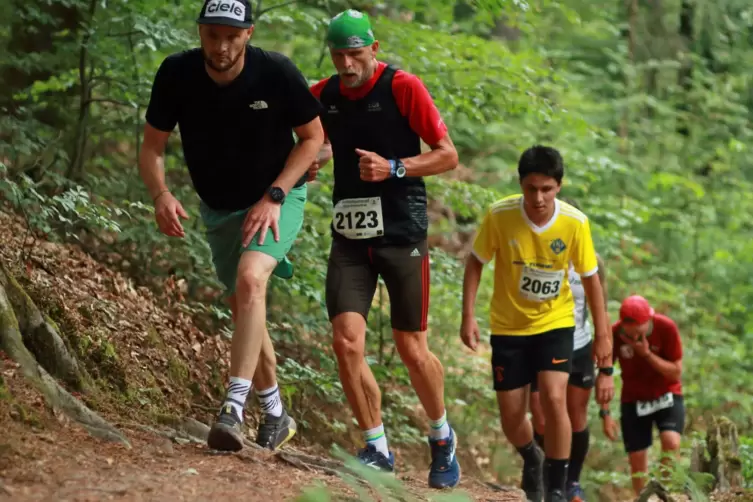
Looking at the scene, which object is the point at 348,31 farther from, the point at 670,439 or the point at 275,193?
the point at 670,439

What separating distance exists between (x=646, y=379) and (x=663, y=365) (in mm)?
451

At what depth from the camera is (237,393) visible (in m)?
5.16

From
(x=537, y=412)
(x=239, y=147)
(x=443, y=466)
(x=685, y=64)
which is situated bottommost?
(x=537, y=412)

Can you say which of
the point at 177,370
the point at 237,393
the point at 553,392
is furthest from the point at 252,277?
the point at 553,392

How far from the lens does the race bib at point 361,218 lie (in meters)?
6.08

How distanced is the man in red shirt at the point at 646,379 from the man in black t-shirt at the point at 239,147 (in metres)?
4.33

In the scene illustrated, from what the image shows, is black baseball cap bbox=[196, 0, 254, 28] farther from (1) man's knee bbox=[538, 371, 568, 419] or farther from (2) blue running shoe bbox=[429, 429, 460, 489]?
(1) man's knee bbox=[538, 371, 568, 419]

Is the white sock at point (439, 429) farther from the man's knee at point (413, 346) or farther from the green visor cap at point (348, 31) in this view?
the green visor cap at point (348, 31)

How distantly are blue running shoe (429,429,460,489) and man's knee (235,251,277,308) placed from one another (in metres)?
1.68

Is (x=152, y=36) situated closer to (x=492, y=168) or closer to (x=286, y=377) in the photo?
(x=286, y=377)

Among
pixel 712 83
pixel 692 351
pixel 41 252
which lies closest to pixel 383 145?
pixel 41 252

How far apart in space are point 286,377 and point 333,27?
107 inches

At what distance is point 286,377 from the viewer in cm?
739

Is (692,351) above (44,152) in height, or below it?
below
